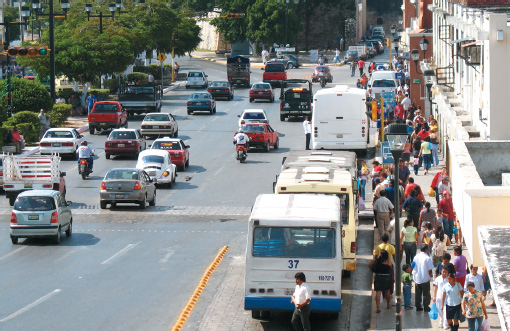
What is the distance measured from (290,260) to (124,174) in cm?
1647

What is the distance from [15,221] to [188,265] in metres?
5.70

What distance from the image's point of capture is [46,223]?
28578 millimetres

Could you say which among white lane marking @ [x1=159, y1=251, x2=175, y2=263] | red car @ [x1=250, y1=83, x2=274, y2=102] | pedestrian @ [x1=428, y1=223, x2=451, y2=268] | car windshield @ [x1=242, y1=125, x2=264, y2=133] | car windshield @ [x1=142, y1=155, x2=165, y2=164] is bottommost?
white lane marking @ [x1=159, y1=251, x2=175, y2=263]

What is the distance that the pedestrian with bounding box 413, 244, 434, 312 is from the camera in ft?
66.3

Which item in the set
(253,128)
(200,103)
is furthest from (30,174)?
(200,103)

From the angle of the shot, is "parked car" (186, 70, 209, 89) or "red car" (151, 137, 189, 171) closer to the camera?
"red car" (151, 137, 189, 171)

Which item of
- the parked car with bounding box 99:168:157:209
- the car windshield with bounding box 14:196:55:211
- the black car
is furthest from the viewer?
the black car

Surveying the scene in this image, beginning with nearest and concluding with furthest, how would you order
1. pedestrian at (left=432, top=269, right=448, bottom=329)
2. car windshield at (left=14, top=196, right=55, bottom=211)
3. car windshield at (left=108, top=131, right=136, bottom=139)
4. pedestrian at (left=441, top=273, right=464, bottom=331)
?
pedestrian at (left=441, top=273, right=464, bottom=331) < pedestrian at (left=432, top=269, right=448, bottom=329) < car windshield at (left=14, top=196, right=55, bottom=211) < car windshield at (left=108, top=131, right=136, bottom=139)

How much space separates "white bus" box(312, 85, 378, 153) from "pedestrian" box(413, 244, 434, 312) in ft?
78.2

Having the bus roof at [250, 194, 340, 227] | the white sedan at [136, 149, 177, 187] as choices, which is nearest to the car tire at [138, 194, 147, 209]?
the white sedan at [136, 149, 177, 187]

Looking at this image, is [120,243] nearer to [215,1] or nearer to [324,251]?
[324,251]

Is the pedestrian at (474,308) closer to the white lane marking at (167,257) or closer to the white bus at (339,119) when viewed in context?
the white lane marking at (167,257)

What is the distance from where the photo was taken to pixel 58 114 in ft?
190

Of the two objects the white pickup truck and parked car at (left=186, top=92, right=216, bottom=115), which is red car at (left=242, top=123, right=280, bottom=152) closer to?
the white pickup truck
